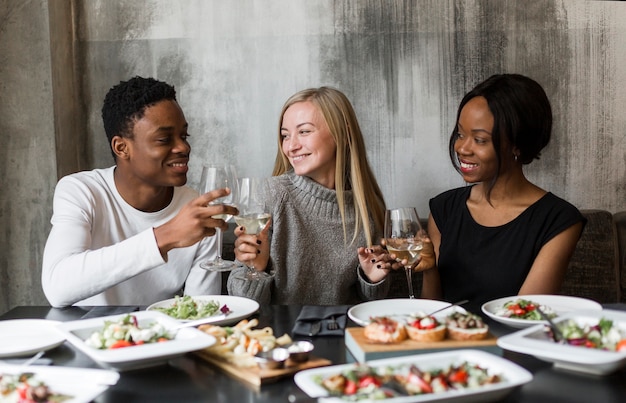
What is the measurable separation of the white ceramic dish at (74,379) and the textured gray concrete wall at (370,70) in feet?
7.89

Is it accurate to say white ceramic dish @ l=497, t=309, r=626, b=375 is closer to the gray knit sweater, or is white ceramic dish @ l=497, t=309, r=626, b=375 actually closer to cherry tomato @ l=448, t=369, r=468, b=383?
cherry tomato @ l=448, t=369, r=468, b=383

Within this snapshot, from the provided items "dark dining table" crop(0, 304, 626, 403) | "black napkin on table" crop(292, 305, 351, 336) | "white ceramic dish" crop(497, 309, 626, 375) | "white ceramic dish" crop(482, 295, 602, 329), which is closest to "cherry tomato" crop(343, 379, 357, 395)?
"dark dining table" crop(0, 304, 626, 403)

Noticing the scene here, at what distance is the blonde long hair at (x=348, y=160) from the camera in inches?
111

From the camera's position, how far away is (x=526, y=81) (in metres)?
2.69

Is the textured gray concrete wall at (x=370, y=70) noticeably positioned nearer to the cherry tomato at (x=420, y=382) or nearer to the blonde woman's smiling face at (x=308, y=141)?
the blonde woman's smiling face at (x=308, y=141)

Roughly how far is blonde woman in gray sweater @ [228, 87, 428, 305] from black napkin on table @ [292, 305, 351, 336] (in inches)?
26.3

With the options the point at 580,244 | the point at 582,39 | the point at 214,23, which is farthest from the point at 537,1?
the point at 214,23

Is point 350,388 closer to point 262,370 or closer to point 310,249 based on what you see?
point 262,370

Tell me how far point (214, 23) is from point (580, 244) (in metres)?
2.06

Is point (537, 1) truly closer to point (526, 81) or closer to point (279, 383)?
point (526, 81)

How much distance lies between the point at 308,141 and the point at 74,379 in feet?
4.86

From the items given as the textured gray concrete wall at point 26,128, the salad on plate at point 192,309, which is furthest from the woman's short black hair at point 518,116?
the textured gray concrete wall at point 26,128

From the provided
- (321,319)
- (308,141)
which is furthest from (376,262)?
(308,141)

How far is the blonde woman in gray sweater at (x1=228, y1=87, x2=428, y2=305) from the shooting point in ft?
9.10
